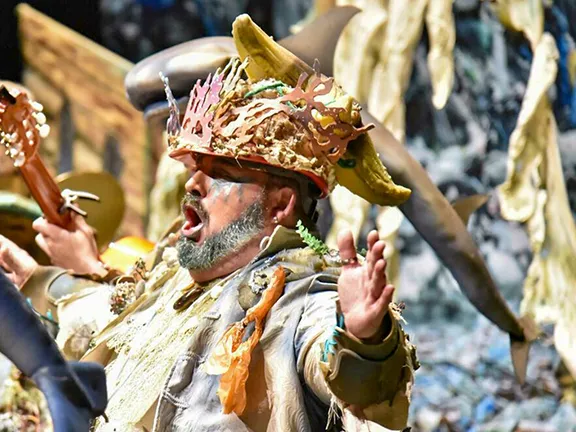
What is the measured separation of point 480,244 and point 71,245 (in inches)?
75.5

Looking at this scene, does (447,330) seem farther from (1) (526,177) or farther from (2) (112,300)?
(2) (112,300)

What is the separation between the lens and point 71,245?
9.95 feet

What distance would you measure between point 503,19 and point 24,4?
6.26 feet

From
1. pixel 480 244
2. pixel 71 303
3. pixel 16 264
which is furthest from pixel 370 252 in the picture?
pixel 480 244

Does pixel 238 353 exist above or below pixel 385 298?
below

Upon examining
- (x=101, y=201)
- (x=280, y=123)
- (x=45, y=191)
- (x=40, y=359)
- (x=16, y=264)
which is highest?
(x=40, y=359)

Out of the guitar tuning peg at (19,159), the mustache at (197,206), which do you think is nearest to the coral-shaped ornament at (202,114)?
the mustache at (197,206)

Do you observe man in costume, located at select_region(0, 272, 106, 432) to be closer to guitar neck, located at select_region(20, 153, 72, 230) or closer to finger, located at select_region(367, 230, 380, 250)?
finger, located at select_region(367, 230, 380, 250)

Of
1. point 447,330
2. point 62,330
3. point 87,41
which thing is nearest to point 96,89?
point 87,41

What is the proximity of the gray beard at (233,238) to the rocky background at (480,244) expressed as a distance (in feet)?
7.24

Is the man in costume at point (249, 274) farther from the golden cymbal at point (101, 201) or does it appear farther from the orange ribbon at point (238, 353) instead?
the golden cymbal at point (101, 201)

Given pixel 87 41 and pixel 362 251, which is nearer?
pixel 362 251

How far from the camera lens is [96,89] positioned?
5480 mm

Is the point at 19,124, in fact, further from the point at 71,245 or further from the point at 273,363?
the point at 273,363
